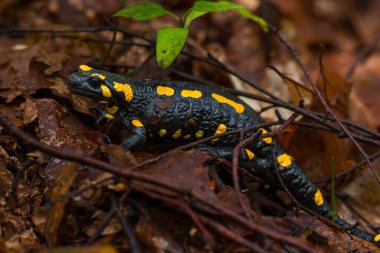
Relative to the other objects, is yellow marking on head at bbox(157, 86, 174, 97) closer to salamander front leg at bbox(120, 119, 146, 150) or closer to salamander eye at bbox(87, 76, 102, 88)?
salamander front leg at bbox(120, 119, 146, 150)

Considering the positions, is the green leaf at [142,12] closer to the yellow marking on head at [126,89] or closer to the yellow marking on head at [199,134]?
the yellow marking on head at [126,89]

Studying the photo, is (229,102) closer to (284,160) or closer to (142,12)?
(284,160)

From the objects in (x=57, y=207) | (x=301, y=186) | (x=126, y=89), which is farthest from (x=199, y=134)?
(x=57, y=207)

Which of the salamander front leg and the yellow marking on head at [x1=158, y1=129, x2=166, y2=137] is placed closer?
the salamander front leg

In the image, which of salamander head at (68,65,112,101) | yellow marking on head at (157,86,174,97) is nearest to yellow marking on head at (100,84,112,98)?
salamander head at (68,65,112,101)

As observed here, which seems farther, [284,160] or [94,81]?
[284,160]

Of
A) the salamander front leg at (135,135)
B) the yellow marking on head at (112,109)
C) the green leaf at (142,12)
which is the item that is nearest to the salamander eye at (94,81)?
the yellow marking on head at (112,109)

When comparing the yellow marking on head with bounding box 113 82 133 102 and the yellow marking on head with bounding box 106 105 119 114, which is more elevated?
the yellow marking on head with bounding box 113 82 133 102
